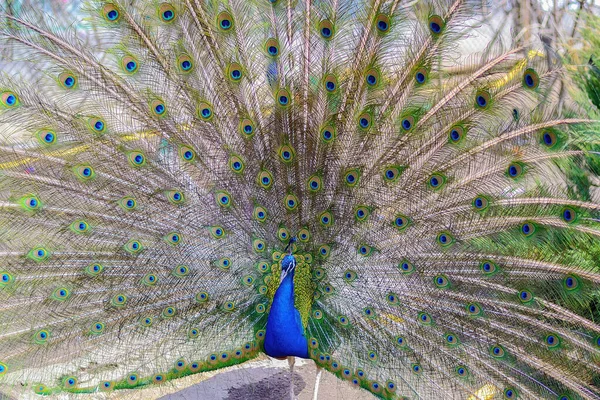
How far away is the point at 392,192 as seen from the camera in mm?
2848

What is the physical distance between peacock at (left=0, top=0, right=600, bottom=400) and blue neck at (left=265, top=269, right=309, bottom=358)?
0.5 inches

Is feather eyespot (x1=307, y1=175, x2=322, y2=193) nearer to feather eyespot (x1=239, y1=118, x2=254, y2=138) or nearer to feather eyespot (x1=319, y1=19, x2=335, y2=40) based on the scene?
feather eyespot (x1=239, y1=118, x2=254, y2=138)

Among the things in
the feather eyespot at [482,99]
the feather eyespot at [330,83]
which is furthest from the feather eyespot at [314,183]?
the feather eyespot at [482,99]

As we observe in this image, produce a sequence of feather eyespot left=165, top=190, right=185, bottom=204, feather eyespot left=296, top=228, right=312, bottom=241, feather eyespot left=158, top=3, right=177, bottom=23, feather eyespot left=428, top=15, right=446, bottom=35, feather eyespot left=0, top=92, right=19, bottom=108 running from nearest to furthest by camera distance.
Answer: feather eyespot left=428, top=15, right=446, bottom=35, feather eyespot left=158, top=3, right=177, bottom=23, feather eyespot left=0, top=92, right=19, bottom=108, feather eyespot left=165, top=190, right=185, bottom=204, feather eyespot left=296, top=228, right=312, bottom=241

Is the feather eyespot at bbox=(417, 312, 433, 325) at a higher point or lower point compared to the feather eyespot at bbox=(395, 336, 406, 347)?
higher

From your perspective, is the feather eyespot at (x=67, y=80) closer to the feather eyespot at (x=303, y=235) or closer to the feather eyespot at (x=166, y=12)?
the feather eyespot at (x=166, y=12)

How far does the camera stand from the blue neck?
123 inches

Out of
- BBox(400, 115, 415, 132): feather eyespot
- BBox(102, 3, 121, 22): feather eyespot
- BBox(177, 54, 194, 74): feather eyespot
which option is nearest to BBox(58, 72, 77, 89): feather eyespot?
BBox(102, 3, 121, 22): feather eyespot

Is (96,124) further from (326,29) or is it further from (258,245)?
(326,29)

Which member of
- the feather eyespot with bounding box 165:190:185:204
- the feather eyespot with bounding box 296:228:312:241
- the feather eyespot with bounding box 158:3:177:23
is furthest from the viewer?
the feather eyespot with bounding box 296:228:312:241

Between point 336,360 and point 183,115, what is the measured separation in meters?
1.63

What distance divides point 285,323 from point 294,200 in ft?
2.36

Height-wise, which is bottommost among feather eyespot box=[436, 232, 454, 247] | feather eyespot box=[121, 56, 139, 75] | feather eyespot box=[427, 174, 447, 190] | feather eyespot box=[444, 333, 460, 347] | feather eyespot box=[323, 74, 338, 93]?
feather eyespot box=[444, 333, 460, 347]

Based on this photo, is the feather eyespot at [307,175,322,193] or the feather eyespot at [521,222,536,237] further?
the feather eyespot at [307,175,322,193]
